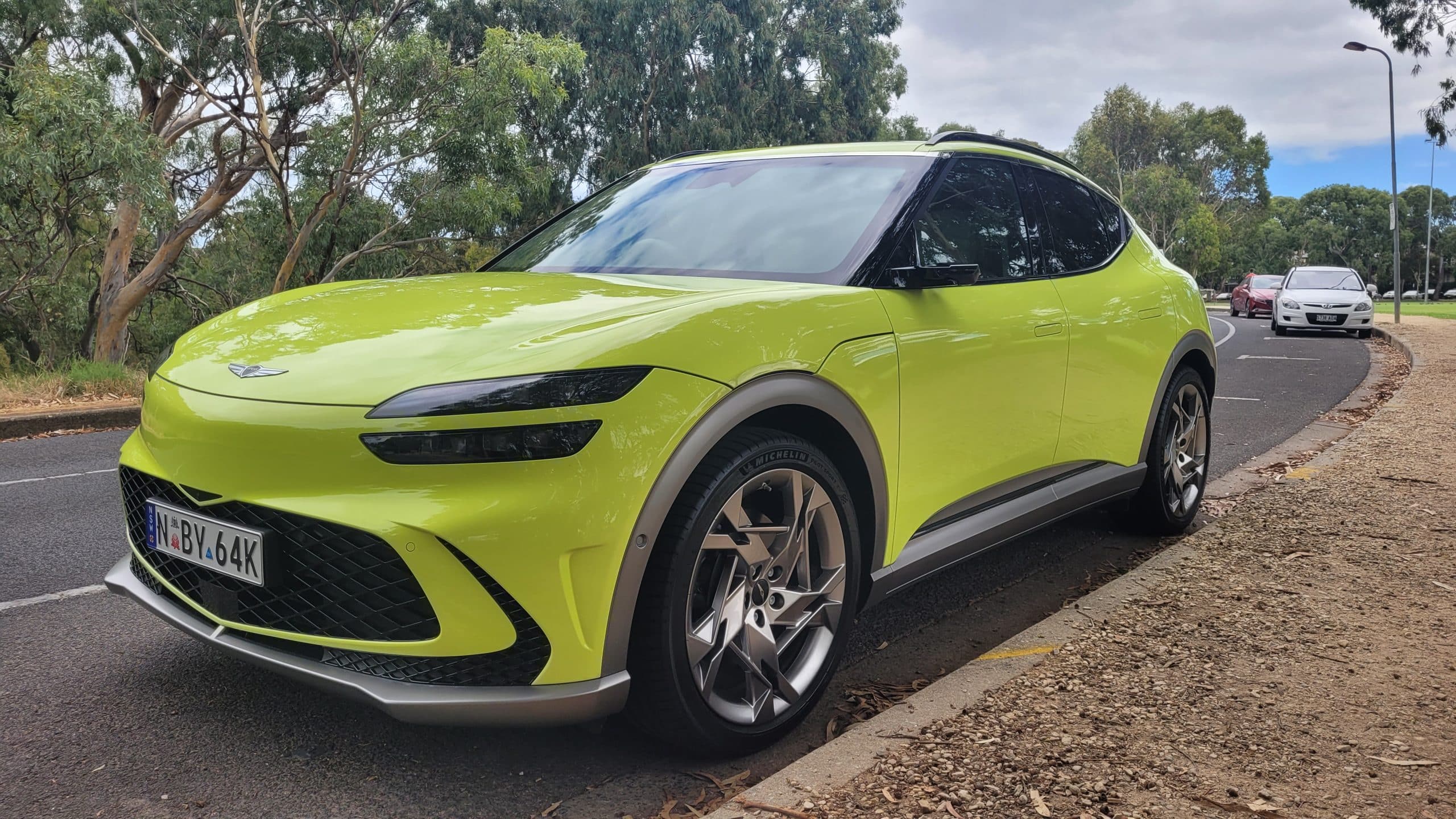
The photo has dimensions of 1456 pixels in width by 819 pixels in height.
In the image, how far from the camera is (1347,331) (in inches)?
894

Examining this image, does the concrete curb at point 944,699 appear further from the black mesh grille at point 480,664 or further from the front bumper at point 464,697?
the black mesh grille at point 480,664

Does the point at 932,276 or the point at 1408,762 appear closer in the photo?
the point at 1408,762

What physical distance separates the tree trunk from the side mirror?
21115 mm

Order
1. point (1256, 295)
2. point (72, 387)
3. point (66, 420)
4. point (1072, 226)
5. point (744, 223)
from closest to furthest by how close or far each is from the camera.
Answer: point (744, 223)
point (1072, 226)
point (66, 420)
point (72, 387)
point (1256, 295)

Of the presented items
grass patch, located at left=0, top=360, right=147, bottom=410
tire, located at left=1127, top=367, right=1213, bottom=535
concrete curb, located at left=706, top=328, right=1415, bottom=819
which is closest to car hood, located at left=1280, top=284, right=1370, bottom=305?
tire, located at left=1127, top=367, right=1213, bottom=535

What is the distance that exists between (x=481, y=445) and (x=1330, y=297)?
2354 cm

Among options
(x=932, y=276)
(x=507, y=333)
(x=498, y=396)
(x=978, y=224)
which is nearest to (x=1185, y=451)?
(x=978, y=224)

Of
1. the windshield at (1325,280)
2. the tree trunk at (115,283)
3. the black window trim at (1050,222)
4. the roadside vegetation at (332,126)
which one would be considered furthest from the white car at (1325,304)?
the tree trunk at (115,283)

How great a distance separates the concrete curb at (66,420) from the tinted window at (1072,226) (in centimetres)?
796

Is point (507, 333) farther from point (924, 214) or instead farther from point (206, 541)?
point (924, 214)

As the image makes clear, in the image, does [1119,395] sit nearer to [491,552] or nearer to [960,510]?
[960,510]

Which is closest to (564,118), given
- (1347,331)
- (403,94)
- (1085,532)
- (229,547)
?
(403,94)

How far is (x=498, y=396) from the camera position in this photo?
2.11 m

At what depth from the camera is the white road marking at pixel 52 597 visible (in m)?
3.72
